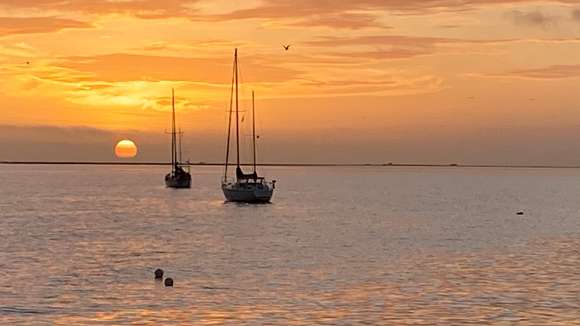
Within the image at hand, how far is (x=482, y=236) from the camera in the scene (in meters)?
79.2

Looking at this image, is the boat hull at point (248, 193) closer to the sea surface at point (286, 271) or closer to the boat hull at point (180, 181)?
the sea surface at point (286, 271)

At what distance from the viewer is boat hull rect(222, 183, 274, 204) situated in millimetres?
113500

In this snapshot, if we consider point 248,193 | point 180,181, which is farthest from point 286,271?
point 180,181

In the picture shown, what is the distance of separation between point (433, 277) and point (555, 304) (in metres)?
9.82

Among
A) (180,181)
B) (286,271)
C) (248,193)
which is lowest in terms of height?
(286,271)

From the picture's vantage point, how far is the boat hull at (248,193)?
114 metres

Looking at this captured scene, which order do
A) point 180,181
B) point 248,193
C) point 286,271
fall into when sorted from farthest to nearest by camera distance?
1. point 180,181
2. point 248,193
3. point 286,271

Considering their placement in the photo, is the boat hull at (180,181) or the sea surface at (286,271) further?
the boat hull at (180,181)

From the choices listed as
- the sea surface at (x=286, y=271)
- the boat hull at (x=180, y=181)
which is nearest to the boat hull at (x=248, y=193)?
the sea surface at (x=286, y=271)

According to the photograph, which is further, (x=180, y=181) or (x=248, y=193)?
(x=180, y=181)

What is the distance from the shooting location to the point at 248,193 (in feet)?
373

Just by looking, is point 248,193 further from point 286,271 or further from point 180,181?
point 180,181

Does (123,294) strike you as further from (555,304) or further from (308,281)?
(555,304)

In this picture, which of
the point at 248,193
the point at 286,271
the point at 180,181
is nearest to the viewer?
the point at 286,271
